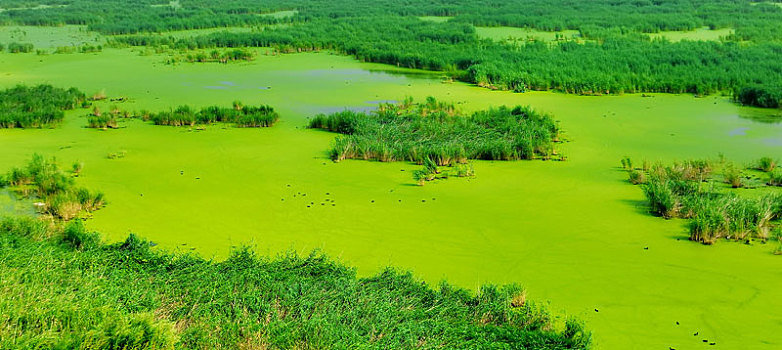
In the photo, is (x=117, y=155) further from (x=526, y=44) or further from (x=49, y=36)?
(x=49, y=36)

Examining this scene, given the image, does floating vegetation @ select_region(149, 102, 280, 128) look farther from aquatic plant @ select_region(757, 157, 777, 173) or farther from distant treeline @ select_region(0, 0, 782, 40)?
distant treeline @ select_region(0, 0, 782, 40)

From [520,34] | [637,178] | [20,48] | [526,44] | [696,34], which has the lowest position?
[637,178]

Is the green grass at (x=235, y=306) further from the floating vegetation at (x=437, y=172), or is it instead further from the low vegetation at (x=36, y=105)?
the low vegetation at (x=36, y=105)

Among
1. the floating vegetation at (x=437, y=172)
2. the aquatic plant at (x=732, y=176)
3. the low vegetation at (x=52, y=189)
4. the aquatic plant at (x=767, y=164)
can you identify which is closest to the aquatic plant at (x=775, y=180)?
the aquatic plant at (x=732, y=176)

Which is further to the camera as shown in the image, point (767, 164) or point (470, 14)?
point (470, 14)

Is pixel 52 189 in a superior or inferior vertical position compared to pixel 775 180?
inferior

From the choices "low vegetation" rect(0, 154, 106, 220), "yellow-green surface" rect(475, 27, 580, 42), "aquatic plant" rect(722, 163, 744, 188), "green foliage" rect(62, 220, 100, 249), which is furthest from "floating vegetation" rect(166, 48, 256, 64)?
"aquatic plant" rect(722, 163, 744, 188)

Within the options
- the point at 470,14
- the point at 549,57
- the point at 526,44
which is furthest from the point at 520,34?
the point at 549,57
